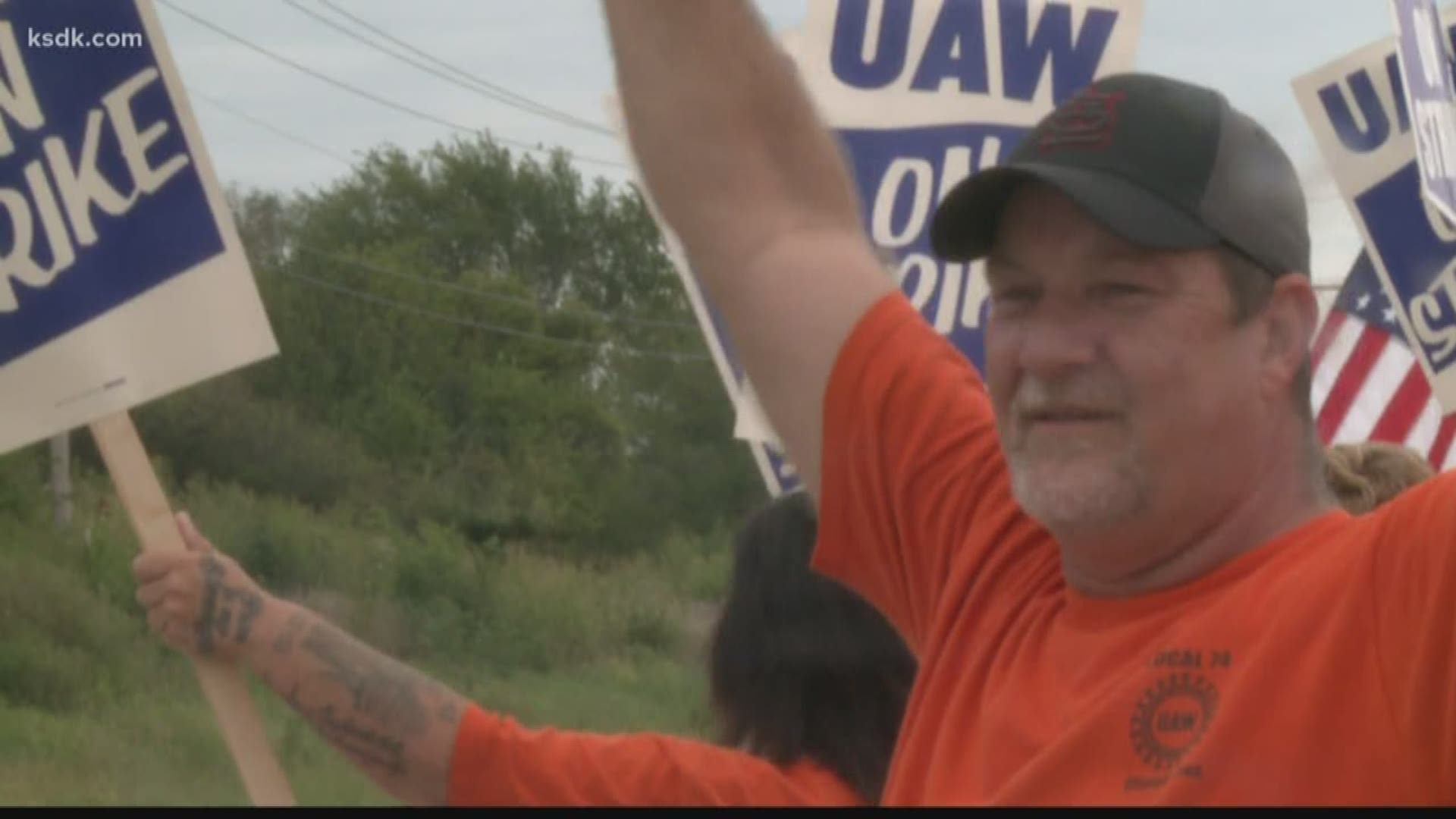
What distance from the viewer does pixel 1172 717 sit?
2182mm

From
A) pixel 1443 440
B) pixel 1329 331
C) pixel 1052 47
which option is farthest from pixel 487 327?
pixel 1052 47

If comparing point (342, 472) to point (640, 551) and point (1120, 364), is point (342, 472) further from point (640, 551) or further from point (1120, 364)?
point (1120, 364)

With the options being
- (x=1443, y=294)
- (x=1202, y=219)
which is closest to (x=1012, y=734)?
(x=1202, y=219)

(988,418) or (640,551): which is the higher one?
(988,418)

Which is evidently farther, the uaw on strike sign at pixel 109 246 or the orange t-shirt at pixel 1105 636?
the uaw on strike sign at pixel 109 246

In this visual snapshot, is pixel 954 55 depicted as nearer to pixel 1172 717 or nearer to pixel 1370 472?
pixel 1370 472

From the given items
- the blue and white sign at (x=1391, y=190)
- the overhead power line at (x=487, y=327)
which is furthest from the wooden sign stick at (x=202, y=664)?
the overhead power line at (x=487, y=327)

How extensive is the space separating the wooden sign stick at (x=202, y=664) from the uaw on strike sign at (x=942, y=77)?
216cm

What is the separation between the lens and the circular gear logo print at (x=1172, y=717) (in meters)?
2.15

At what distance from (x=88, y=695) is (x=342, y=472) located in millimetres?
13596

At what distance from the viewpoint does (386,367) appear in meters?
37.3

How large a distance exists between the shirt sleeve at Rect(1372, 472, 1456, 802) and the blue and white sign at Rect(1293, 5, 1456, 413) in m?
4.83

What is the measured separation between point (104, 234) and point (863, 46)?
249cm

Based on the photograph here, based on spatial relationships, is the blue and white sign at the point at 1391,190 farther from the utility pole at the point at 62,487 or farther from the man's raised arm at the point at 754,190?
the utility pole at the point at 62,487
